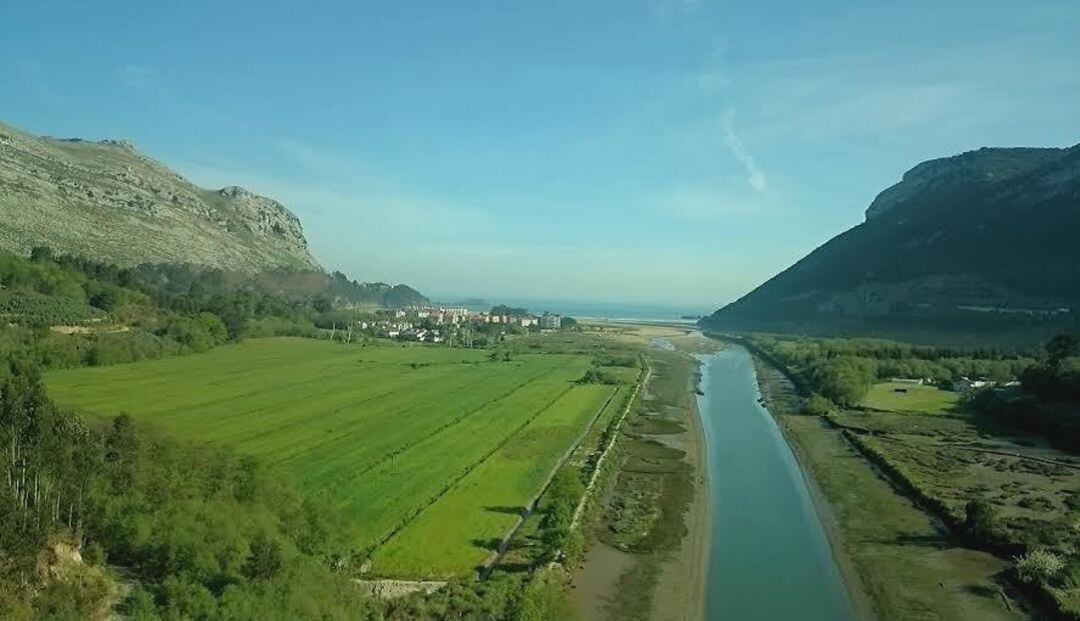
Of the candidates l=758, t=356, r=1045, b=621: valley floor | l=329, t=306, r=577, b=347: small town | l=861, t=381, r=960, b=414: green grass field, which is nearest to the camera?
l=758, t=356, r=1045, b=621: valley floor

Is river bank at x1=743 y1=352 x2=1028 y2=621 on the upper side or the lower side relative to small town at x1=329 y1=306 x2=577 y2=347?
lower

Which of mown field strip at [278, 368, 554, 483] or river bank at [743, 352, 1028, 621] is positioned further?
mown field strip at [278, 368, 554, 483]

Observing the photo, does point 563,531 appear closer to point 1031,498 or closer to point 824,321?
point 1031,498

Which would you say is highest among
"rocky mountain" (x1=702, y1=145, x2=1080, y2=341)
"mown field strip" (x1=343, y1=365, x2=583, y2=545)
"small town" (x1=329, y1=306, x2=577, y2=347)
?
"rocky mountain" (x1=702, y1=145, x2=1080, y2=341)

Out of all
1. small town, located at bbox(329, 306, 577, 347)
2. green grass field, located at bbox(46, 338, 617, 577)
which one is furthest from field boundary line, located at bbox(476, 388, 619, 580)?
small town, located at bbox(329, 306, 577, 347)

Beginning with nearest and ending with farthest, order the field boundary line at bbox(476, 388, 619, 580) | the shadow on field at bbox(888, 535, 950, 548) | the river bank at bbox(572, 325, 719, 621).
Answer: the river bank at bbox(572, 325, 719, 621)
the field boundary line at bbox(476, 388, 619, 580)
the shadow on field at bbox(888, 535, 950, 548)

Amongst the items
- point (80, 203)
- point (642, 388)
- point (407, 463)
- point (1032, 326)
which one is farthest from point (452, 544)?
point (80, 203)

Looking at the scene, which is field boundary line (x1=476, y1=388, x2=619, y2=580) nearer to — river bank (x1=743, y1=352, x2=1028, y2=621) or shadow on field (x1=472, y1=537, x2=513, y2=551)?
shadow on field (x1=472, y1=537, x2=513, y2=551)
